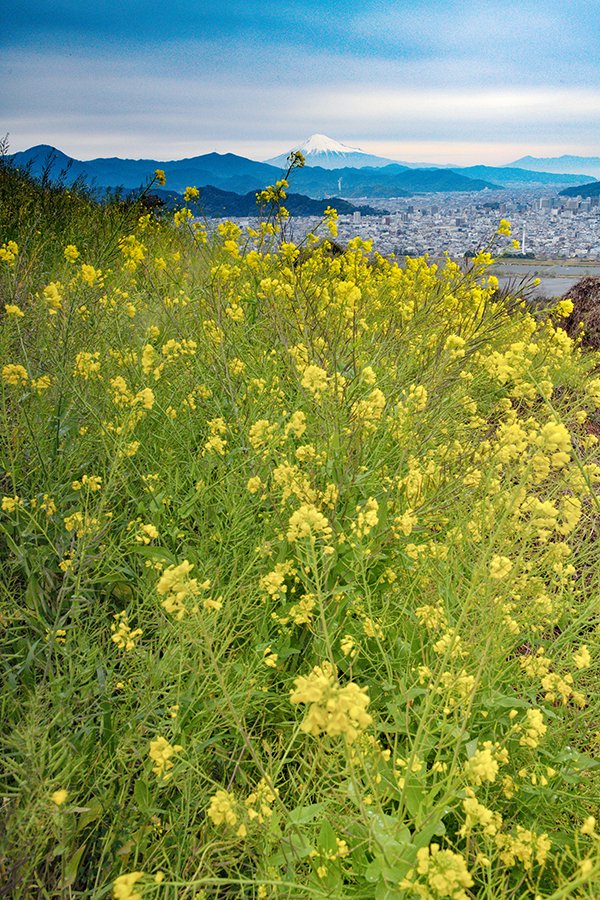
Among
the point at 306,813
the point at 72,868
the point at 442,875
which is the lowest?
the point at 72,868

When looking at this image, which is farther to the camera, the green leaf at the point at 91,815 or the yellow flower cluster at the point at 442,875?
the green leaf at the point at 91,815

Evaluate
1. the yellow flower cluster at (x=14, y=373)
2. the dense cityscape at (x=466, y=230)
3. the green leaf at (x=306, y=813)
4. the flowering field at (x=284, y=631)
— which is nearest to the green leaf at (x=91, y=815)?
the flowering field at (x=284, y=631)

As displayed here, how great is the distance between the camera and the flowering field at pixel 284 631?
3.81ft

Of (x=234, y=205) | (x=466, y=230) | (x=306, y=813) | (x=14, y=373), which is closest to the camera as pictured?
(x=306, y=813)

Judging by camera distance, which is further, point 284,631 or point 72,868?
point 284,631

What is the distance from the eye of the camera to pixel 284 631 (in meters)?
1.82

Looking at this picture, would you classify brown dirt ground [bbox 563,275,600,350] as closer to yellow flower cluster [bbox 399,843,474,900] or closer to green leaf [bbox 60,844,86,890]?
yellow flower cluster [bbox 399,843,474,900]

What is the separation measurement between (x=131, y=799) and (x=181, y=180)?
118474 mm

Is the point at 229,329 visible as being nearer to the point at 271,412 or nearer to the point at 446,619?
the point at 271,412

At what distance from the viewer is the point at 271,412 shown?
240 cm

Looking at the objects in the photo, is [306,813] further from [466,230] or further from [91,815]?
[466,230]

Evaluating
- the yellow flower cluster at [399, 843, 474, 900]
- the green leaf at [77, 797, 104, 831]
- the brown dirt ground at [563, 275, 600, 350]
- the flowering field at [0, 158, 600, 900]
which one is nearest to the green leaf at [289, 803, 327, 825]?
the flowering field at [0, 158, 600, 900]

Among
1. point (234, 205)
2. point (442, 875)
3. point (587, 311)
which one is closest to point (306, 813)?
point (442, 875)

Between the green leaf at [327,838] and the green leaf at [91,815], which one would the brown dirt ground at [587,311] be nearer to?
the green leaf at [327,838]
